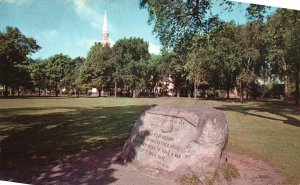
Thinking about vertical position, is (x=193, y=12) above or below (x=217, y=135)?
above

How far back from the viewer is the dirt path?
20.0 feet

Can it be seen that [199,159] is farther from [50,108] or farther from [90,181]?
[50,108]

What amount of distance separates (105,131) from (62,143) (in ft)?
6.79

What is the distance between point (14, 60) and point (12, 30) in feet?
9.65

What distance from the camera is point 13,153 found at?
773 cm

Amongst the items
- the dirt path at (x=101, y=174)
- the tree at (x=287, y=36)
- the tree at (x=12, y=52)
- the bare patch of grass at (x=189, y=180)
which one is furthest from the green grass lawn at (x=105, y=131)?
the bare patch of grass at (x=189, y=180)

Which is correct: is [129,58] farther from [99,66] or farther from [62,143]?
[62,143]

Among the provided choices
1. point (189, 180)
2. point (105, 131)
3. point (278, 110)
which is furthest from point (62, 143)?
point (278, 110)

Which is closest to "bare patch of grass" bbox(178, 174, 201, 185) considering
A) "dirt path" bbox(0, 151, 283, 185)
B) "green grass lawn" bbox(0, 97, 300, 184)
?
"dirt path" bbox(0, 151, 283, 185)

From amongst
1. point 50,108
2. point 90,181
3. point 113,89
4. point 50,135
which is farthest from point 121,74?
point 90,181

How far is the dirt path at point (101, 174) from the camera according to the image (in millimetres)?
6098

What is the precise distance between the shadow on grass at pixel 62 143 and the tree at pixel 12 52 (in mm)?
1899

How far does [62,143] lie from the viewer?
8859 millimetres

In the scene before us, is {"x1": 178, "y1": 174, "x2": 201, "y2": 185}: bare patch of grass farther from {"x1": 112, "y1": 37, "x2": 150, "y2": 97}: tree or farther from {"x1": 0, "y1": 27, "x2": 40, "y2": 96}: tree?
{"x1": 0, "y1": 27, "x2": 40, "y2": 96}: tree
